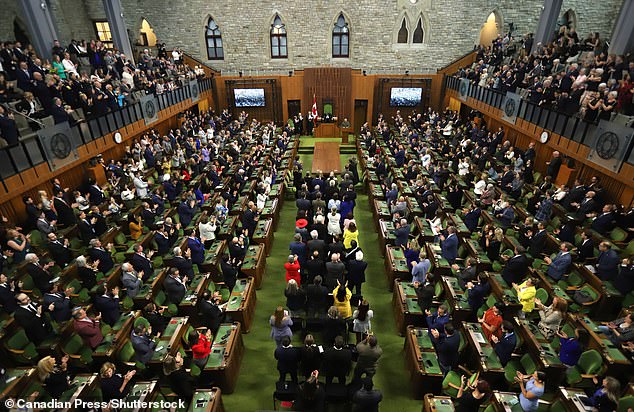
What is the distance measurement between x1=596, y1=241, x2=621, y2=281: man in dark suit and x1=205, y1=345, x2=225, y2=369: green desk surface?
7.78 metres

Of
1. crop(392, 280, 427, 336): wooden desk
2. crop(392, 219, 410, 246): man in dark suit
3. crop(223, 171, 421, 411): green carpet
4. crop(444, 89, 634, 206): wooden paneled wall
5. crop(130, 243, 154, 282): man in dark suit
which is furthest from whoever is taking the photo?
crop(392, 219, 410, 246): man in dark suit

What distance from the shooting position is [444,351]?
5.85 m

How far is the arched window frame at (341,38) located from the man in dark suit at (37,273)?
2161 centimetres

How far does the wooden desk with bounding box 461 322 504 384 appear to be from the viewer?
5785mm

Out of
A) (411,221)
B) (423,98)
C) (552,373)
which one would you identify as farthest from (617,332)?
(423,98)

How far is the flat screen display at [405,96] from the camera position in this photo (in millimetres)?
A: 22741

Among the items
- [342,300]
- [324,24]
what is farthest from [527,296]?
[324,24]

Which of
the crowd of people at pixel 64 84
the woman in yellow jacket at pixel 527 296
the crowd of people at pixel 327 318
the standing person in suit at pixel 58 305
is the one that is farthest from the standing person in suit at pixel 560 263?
the crowd of people at pixel 64 84

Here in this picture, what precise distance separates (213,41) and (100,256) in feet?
66.0

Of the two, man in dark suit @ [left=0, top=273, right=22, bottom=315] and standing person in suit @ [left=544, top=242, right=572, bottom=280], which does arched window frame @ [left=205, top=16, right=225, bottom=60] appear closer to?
man in dark suit @ [left=0, top=273, right=22, bottom=315]

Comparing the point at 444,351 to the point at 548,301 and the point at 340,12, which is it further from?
the point at 340,12

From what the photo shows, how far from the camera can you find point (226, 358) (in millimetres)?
6164

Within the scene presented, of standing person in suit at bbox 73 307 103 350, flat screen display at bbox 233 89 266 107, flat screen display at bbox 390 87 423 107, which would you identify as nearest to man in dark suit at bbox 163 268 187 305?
standing person in suit at bbox 73 307 103 350

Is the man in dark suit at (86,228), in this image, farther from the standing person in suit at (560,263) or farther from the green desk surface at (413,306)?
the standing person in suit at (560,263)
